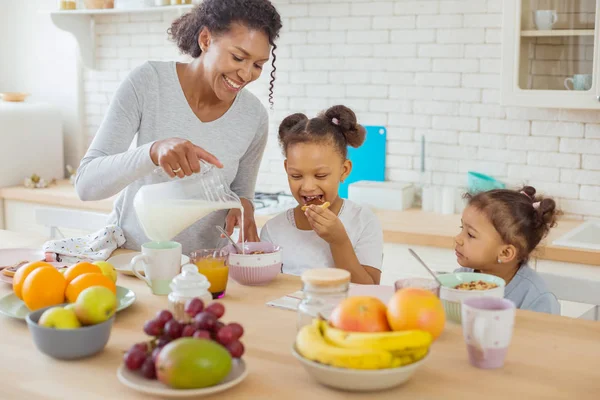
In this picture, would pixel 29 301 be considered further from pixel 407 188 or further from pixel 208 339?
Result: pixel 407 188

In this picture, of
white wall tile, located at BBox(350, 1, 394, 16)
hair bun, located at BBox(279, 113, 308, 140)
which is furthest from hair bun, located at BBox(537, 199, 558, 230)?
white wall tile, located at BBox(350, 1, 394, 16)

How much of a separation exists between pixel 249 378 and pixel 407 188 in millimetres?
2565

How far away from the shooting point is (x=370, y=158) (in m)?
4.02

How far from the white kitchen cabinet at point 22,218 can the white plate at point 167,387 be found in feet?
10.2

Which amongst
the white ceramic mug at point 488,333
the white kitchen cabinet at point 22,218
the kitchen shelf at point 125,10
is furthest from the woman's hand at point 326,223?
the white kitchen cabinet at point 22,218

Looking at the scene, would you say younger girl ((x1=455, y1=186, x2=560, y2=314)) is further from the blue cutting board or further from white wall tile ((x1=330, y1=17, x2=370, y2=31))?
white wall tile ((x1=330, y1=17, x2=370, y2=31))

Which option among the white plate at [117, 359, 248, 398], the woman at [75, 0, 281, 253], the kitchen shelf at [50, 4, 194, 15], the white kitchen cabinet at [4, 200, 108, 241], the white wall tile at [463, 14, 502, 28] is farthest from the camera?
the white kitchen cabinet at [4, 200, 108, 241]

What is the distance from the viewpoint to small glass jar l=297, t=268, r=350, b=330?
1444 millimetres

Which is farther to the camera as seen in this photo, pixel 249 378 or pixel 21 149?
pixel 21 149

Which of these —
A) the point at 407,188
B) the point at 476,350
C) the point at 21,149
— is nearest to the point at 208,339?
the point at 476,350

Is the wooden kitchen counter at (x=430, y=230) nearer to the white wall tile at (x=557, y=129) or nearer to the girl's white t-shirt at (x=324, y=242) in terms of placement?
the white wall tile at (x=557, y=129)

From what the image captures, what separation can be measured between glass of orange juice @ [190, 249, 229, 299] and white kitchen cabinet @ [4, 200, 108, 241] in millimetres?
2608

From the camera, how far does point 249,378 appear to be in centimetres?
137

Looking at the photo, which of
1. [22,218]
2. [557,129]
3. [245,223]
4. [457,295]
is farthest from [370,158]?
[457,295]
